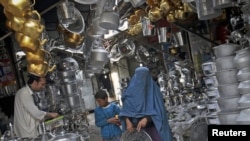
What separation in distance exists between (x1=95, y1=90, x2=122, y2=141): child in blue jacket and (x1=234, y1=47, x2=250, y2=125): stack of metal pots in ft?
4.33

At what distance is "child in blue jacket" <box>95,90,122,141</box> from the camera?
3.27 meters

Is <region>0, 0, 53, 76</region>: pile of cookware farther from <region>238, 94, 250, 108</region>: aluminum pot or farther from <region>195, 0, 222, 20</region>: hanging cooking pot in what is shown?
<region>238, 94, 250, 108</region>: aluminum pot

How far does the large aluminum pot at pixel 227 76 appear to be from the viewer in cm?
238

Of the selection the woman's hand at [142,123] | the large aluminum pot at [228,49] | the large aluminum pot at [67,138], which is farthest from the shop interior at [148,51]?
the large aluminum pot at [67,138]

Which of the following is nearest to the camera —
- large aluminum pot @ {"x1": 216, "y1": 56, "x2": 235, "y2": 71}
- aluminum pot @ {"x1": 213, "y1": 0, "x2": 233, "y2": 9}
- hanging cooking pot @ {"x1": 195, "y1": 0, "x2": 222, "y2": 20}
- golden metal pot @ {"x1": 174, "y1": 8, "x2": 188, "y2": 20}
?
aluminum pot @ {"x1": 213, "y1": 0, "x2": 233, "y2": 9}

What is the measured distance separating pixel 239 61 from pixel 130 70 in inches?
263

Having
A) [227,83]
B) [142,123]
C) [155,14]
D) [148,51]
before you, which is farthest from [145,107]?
[148,51]

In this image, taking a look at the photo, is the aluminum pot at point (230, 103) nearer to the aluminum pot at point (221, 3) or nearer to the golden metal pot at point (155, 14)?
the aluminum pot at point (221, 3)

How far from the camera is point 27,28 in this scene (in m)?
2.60

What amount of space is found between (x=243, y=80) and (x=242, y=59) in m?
0.12

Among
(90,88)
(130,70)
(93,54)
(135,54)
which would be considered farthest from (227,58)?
(90,88)

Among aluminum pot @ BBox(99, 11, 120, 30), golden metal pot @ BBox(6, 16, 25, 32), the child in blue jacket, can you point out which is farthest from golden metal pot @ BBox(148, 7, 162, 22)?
golden metal pot @ BBox(6, 16, 25, 32)

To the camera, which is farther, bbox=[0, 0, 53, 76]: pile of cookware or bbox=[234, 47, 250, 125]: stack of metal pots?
bbox=[0, 0, 53, 76]: pile of cookware

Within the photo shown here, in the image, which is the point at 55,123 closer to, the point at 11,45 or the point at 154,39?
the point at 11,45
